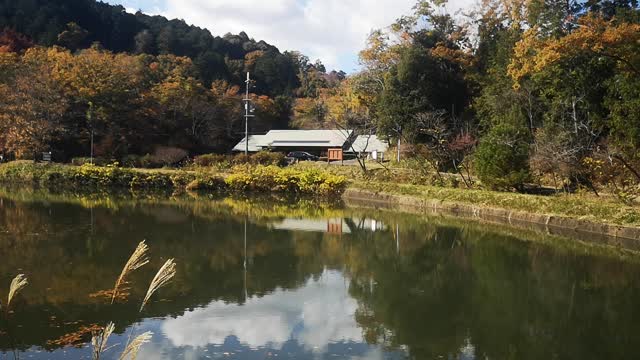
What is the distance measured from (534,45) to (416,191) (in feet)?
24.2

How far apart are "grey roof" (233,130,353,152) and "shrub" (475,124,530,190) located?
1703cm

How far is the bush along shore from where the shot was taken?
84.3 ft

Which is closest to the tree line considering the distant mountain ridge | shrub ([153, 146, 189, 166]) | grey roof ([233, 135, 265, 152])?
grey roof ([233, 135, 265, 152])

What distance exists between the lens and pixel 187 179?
26.3 meters

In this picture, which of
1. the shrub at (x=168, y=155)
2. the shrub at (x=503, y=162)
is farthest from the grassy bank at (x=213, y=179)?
the shrub at (x=168, y=155)

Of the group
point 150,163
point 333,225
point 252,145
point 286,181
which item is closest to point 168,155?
point 150,163

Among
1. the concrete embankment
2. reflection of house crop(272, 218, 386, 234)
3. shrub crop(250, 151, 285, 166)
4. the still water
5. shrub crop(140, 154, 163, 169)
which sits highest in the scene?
shrub crop(250, 151, 285, 166)

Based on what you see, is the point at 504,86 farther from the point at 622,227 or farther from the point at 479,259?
the point at 479,259

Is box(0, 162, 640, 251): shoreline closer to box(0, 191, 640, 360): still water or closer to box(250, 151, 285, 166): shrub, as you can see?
box(0, 191, 640, 360): still water

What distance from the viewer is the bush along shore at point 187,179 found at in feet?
84.3

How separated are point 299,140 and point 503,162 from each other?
20815 mm

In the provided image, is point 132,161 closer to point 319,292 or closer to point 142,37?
point 319,292

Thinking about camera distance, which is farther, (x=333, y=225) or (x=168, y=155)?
(x=168, y=155)

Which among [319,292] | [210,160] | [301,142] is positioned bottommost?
[319,292]
